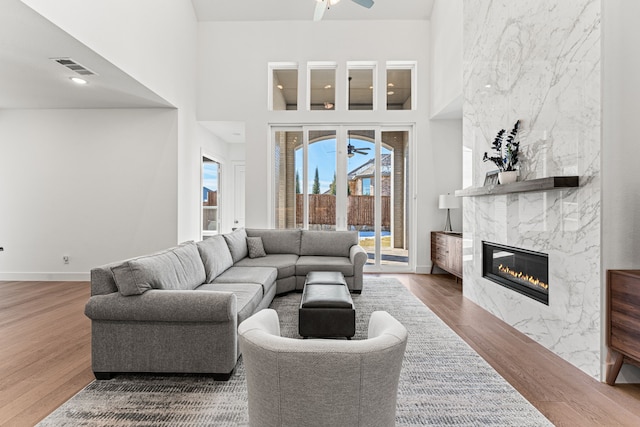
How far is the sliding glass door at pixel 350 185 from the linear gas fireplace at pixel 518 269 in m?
2.40

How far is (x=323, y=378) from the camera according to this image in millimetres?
1117

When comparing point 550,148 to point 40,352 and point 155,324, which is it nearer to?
point 155,324

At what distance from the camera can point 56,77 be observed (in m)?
4.02

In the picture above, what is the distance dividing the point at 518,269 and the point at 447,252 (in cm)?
199

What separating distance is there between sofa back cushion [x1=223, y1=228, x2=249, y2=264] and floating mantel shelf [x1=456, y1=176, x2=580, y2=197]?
3.08m

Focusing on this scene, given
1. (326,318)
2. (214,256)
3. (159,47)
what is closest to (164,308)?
(326,318)

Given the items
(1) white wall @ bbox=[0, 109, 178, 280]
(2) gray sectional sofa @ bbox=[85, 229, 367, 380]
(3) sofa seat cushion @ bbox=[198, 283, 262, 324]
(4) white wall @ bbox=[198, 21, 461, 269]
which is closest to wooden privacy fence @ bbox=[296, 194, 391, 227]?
(4) white wall @ bbox=[198, 21, 461, 269]

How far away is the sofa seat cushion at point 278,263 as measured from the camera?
171 inches

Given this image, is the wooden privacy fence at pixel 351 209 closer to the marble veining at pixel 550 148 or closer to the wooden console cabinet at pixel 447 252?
the wooden console cabinet at pixel 447 252

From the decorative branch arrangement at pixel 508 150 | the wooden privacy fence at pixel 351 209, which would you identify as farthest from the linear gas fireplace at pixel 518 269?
the wooden privacy fence at pixel 351 209

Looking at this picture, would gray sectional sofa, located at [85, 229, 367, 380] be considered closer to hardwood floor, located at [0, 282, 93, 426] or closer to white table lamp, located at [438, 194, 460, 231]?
hardwood floor, located at [0, 282, 93, 426]

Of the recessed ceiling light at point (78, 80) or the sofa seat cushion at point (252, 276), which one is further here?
the recessed ceiling light at point (78, 80)

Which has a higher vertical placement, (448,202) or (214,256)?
(448,202)

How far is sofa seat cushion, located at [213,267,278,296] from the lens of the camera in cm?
341
